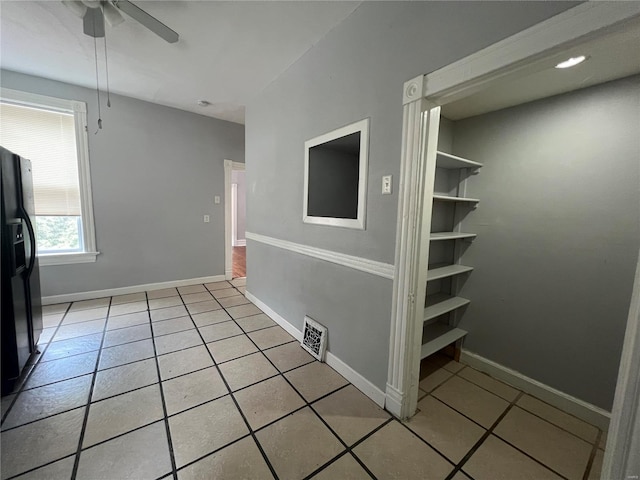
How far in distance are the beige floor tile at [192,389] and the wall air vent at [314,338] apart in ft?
2.43

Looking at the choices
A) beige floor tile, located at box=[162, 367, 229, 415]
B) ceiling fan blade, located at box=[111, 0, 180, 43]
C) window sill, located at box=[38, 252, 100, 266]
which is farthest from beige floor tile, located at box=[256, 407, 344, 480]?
window sill, located at box=[38, 252, 100, 266]

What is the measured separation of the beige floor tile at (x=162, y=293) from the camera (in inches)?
138

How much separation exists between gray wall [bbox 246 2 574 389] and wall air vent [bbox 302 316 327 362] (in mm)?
Answer: 64

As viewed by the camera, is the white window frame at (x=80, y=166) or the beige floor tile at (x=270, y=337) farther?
the white window frame at (x=80, y=166)

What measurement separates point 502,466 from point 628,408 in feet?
2.55

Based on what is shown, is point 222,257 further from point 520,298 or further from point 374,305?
point 520,298

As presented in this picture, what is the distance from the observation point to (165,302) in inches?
130

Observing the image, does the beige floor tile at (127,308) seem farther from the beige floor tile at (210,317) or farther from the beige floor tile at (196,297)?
the beige floor tile at (210,317)

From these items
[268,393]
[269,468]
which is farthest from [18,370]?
[269,468]

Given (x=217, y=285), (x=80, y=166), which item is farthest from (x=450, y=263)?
(x=80, y=166)

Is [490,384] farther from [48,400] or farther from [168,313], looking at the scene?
[168,313]

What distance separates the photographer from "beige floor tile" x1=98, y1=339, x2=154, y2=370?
2.02 m

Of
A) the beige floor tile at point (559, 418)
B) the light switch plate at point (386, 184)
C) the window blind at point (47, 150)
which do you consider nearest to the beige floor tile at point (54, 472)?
the light switch plate at point (386, 184)

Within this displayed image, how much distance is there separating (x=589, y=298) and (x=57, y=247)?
5.27 meters
